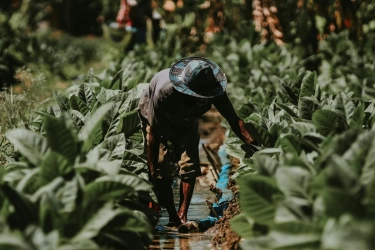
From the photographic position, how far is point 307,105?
19.0ft

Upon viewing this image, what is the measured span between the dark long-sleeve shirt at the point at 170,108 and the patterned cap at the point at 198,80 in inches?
2.8

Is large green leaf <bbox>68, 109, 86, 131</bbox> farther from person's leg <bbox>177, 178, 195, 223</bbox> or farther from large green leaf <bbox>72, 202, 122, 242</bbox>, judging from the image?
large green leaf <bbox>72, 202, 122, 242</bbox>

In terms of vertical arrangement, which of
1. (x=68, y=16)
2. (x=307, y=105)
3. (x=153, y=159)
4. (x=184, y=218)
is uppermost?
(x=307, y=105)

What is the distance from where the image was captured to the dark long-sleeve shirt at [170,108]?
615 cm

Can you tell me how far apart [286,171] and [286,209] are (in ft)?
0.64

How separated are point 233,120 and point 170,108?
0.53m

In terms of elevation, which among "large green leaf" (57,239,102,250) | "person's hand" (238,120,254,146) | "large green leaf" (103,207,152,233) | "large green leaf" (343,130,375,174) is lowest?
"person's hand" (238,120,254,146)

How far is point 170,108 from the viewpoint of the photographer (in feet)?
20.7

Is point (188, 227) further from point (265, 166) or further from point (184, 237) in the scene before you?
point (265, 166)

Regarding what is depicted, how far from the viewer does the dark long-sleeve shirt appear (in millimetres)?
6148

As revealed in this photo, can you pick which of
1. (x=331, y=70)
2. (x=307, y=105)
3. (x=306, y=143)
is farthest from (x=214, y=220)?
(x=331, y=70)

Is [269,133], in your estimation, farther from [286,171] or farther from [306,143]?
[286,171]

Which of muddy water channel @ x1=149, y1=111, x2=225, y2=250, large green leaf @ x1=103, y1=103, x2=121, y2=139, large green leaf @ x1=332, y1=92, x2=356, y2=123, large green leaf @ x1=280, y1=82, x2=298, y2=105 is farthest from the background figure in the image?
large green leaf @ x1=332, y1=92, x2=356, y2=123

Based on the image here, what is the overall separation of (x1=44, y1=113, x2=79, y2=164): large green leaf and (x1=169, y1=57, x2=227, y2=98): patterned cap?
176 centimetres
